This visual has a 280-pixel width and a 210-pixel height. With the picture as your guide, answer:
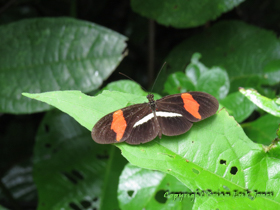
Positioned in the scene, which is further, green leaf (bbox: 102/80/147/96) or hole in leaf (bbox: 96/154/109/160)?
hole in leaf (bbox: 96/154/109/160)

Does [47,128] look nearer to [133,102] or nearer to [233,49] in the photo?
[133,102]

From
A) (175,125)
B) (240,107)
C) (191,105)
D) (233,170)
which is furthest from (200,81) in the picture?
(233,170)

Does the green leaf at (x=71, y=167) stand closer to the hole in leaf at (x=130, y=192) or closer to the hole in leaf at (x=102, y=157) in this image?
the hole in leaf at (x=102, y=157)

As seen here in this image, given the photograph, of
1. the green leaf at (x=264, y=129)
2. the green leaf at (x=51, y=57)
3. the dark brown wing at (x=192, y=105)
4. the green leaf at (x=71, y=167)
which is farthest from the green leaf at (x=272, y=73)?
Result: the green leaf at (x=71, y=167)

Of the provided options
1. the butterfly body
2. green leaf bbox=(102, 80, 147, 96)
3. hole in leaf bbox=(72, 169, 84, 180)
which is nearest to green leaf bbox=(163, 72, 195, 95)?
green leaf bbox=(102, 80, 147, 96)

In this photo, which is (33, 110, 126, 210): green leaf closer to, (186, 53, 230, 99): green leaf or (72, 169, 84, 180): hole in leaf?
(72, 169, 84, 180): hole in leaf

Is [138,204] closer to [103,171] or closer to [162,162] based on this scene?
[162,162]
